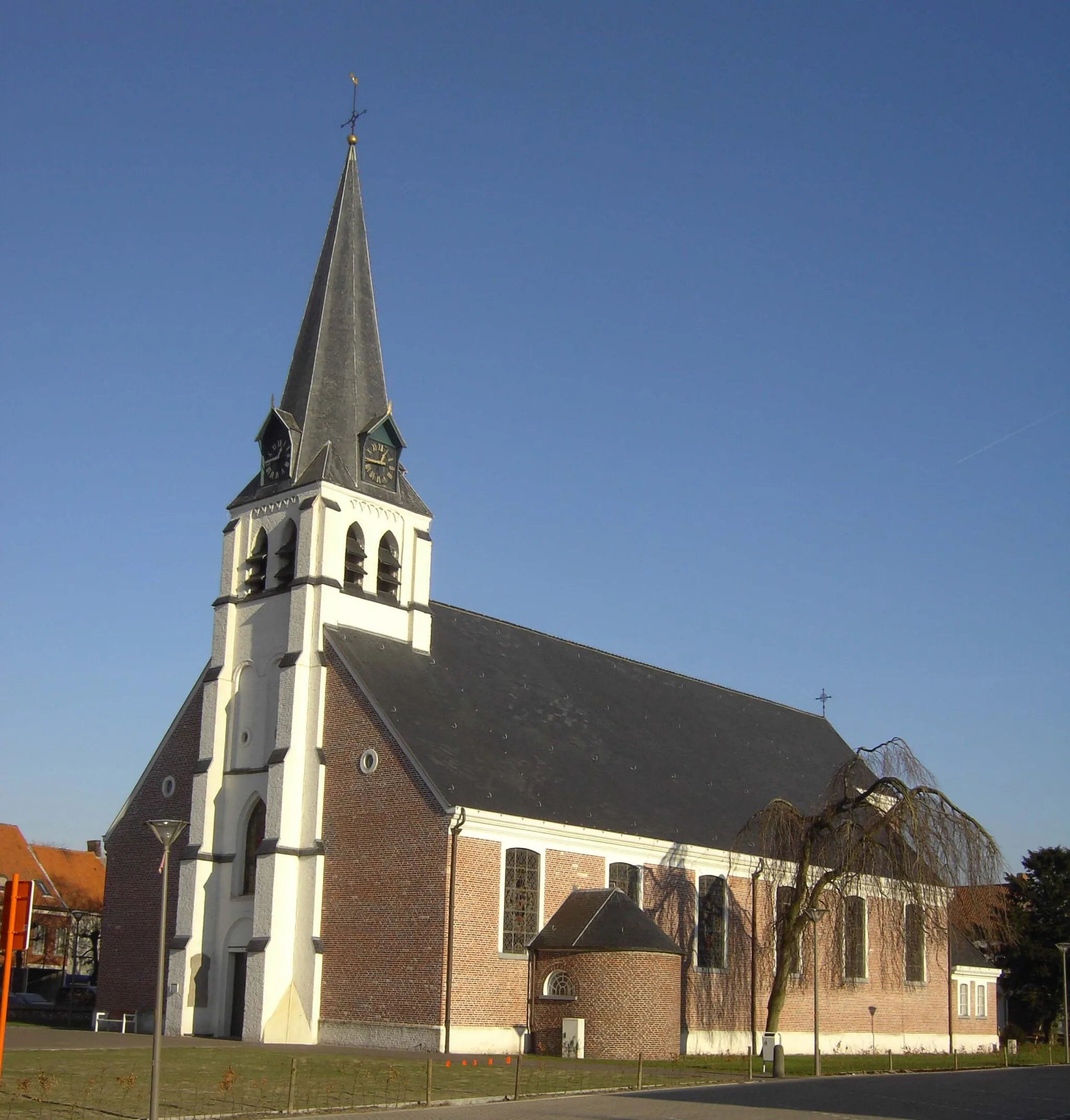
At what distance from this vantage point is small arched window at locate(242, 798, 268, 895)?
3438cm

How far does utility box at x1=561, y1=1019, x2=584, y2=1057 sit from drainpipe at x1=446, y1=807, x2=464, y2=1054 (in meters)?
2.84

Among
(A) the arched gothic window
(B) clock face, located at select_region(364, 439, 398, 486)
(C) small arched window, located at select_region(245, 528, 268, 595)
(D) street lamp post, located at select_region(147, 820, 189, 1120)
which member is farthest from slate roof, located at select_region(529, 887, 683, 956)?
(D) street lamp post, located at select_region(147, 820, 189, 1120)

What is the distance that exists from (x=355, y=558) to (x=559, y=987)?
41.2 feet

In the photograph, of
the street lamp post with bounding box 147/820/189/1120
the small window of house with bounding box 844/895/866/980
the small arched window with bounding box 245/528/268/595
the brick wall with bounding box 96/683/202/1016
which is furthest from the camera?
the small window of house with bounding box 844/895/866/980

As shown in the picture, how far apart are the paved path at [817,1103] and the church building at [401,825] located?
22.7 feet

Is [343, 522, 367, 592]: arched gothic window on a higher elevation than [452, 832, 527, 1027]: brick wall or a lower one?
higher

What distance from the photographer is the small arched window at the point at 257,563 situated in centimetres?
3716

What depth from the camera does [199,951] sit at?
34094mm

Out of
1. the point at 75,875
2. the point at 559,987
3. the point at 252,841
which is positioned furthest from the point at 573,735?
the point at 75,875

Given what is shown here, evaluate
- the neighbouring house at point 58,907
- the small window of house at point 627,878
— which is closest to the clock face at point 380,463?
the small window of house at point 627,878

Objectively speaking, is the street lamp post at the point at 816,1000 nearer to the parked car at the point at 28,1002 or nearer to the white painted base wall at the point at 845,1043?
the white painted base wall at the point at 845,1043

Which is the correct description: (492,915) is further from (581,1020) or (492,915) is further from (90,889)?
(90,889)

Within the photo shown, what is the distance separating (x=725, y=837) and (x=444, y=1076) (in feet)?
55.3

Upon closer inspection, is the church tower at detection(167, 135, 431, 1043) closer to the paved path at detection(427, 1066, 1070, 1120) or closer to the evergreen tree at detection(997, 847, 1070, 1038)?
the paved path at detection(427, 1066, 1070, 1120)
